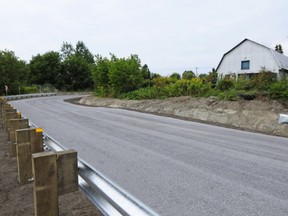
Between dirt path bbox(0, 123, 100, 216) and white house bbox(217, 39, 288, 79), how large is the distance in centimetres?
3014

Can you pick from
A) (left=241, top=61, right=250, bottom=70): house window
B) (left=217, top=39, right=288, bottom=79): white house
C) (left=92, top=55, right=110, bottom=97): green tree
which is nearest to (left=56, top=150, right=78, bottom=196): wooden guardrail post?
(left=92, top=55, right=110, bottom=97): green tree

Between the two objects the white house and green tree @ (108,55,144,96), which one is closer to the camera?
green tree @ (108,55,144,96)

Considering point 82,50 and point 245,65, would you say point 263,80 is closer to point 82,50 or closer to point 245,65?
point 245,65

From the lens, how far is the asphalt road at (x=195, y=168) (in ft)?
11.8

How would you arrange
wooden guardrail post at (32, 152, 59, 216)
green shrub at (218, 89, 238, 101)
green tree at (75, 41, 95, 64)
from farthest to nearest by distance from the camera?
green tree at (75, 41, 95, 64)
green shrub at (218, 89, 238, 101)
wooden guardrail post at (32, 152, 59, 216)

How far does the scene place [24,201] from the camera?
332 centimetres

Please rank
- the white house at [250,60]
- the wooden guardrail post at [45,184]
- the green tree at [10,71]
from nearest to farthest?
the wooden guardrail post at [45,184], the white house at [250,60], the green tree at [10,71]

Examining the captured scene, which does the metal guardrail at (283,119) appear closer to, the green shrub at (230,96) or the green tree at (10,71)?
the green shrub at (230,96)

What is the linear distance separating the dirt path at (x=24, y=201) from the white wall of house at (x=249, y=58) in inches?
1239

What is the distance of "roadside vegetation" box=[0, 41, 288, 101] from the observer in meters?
14.2

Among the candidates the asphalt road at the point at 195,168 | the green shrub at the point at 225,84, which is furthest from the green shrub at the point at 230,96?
the asphalt road at the point at 195,168

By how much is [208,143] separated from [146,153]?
220 centimetres

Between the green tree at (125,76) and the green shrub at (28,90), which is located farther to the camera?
the green shrub at (28,90)

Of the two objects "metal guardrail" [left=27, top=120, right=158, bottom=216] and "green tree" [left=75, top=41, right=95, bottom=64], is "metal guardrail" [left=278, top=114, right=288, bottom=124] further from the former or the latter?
"green tree" [left=75, top=41, right=95, bottom=64]
